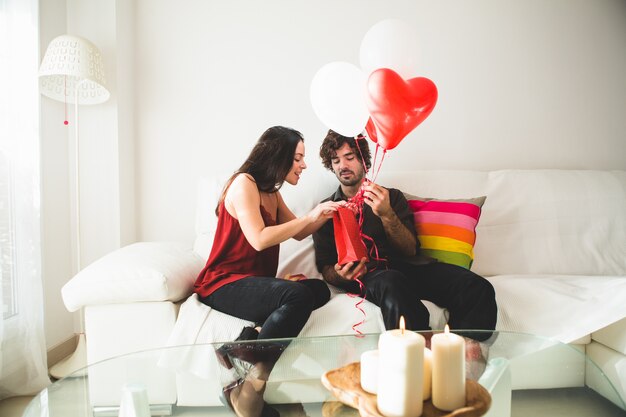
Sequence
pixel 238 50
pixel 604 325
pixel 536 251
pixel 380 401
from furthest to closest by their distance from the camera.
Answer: pixel 238 50 → pixel 536 251 → pixel 604 325 → pixel 380 401

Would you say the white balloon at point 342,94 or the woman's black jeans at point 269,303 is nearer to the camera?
the woman's black jeans at point 269,303

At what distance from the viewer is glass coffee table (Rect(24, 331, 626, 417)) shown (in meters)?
0.84

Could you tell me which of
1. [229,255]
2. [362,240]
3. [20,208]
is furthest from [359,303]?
[20,208]

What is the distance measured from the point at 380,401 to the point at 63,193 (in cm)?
203

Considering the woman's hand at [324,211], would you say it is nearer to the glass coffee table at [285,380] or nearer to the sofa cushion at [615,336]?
the glass coffee table at [285,380]

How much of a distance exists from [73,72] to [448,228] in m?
1.74

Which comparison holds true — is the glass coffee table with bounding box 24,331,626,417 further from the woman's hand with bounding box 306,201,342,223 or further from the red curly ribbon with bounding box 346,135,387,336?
the woman's hand with bounding box 306,201,342,223

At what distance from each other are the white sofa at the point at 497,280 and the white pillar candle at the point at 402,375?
30cm

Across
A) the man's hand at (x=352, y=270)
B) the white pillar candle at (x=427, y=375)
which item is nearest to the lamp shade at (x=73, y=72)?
the man's hand at (x=352, y=270)

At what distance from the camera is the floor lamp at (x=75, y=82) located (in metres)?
1.88

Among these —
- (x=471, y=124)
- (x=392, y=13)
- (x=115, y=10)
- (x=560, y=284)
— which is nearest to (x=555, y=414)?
(x=560, y=284)

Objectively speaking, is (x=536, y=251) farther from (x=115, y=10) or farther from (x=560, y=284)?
(x=115, y=10)

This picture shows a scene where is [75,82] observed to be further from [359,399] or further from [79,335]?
[359,399]

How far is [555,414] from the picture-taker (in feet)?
2.78
